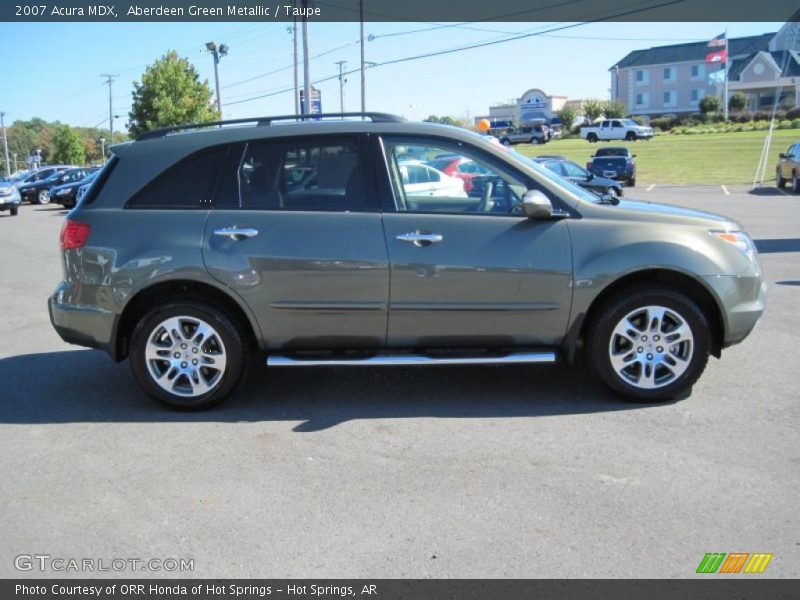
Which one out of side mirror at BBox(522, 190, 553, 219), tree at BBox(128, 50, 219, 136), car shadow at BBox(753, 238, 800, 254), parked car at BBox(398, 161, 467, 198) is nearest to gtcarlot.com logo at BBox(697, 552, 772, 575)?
side mirror at BBox(522, 190, 553, 219)

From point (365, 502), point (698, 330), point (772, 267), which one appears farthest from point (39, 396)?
point (772, 267)

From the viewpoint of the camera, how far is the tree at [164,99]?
2127 inches

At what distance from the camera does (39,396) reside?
5.73m

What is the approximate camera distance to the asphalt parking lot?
3.41 metres

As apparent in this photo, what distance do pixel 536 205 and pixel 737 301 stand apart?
59.7 inches

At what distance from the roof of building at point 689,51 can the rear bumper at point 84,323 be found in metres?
97.9

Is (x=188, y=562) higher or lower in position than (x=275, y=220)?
lower

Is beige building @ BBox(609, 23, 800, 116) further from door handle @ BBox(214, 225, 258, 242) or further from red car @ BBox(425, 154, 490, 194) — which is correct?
door handle @ BBox(214, 225, 258, 242)

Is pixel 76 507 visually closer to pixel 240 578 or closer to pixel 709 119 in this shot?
pixel 240 578

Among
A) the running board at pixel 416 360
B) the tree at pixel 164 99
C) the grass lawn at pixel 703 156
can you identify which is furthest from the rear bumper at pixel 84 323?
the tree at pixel 164 99

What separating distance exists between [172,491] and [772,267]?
945 centimetres

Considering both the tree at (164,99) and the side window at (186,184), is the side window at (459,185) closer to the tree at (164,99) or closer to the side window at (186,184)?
the side window at (186,184)

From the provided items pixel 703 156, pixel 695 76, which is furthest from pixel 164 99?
pixel 695 76

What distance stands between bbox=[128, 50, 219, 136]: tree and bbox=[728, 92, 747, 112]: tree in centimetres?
5683
